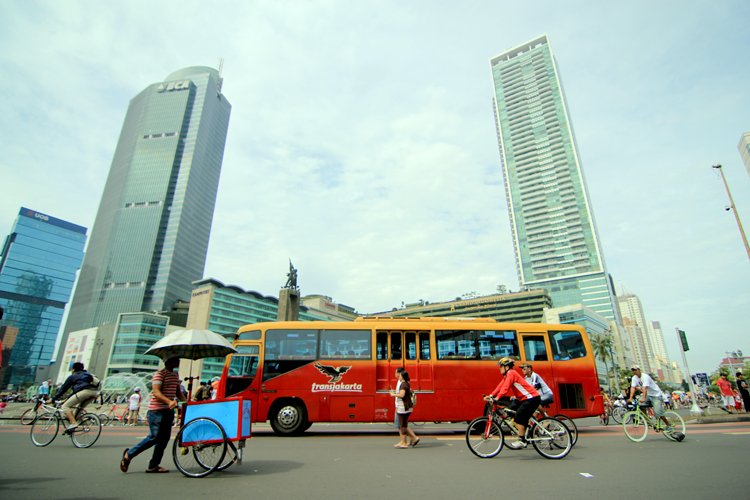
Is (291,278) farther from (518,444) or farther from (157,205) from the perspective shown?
(157,205)

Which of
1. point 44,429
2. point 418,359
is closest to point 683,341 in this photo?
point 418,359

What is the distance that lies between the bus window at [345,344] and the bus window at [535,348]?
495 cm

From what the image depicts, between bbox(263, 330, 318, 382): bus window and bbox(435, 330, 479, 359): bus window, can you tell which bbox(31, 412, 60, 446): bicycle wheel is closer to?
bbox(263, 330, 318, 382): bus window

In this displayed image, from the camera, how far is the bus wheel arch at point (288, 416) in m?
11.2

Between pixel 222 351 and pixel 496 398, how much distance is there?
232 inches

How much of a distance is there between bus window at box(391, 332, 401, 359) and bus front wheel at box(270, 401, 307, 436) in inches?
122

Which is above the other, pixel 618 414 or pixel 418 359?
pixel 418 359

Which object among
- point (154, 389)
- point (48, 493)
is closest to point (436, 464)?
point (154, 389)

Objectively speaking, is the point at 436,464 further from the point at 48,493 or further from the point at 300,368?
the point at 300,368

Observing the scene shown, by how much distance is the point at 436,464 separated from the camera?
641 cm

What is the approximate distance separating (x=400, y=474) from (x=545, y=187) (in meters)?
164

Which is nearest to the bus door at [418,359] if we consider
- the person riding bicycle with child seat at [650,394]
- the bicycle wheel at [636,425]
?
the bicycle wheel at [636,425]

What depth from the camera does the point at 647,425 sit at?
8945 millimetres

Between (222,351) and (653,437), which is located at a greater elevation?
(222,351)
